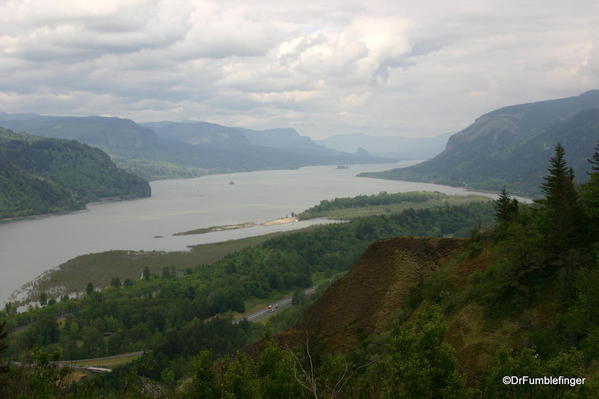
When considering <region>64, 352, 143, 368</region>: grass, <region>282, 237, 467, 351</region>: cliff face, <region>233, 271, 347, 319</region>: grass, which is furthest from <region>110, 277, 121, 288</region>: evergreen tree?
<region>282, 237, 467, 351</region>: cliff face

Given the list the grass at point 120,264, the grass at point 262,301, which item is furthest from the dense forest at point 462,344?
the grass at point 120,264

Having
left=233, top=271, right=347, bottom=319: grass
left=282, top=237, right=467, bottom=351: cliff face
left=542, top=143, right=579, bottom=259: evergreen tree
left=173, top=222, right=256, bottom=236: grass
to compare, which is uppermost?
left=542, top=143, right=579, bottom=259: evergreen tree

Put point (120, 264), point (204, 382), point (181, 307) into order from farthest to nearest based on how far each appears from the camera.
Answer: point (120, 264)
point (181, 307)
point (204, 382)

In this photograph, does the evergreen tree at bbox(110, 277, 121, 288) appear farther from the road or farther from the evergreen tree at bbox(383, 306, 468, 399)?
the evergreen tree at bbox(383, 306, 468, 399)

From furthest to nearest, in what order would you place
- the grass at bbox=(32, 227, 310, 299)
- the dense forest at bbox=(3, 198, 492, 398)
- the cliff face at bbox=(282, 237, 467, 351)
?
1. the grass at bbox=(32, 227, 310, 299)
2. the dense forest at bbox=(3, 198, 492, 398)
3. the cliff face at bbox=(282, 237, 467, 351)

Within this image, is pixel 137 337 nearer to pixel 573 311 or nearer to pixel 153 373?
pixel 153 373

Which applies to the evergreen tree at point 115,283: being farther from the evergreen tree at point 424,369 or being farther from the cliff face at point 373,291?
the evergreen tree at point 424,369

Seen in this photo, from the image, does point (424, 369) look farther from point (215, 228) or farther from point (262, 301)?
point (215, 228)

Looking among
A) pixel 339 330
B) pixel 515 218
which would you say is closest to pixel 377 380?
pixel 339 330

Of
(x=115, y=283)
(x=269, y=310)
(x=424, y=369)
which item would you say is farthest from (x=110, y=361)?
(x=424, y=369)
